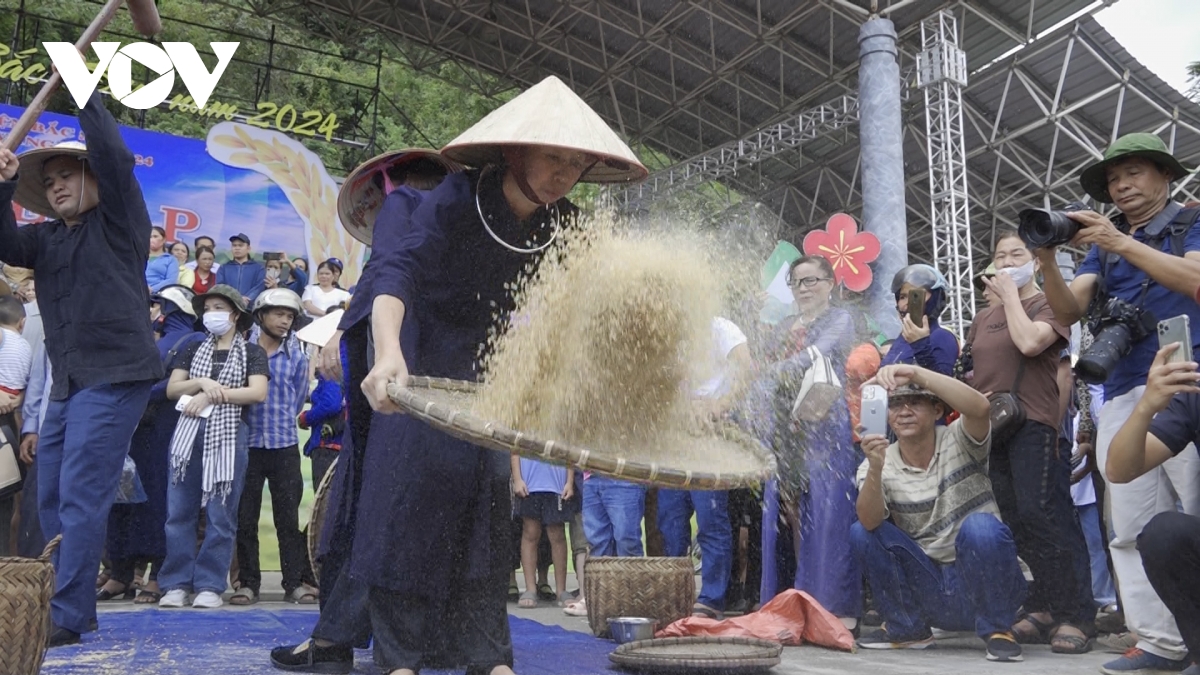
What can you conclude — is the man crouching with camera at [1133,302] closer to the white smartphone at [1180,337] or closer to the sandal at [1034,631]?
the white smartphone at [1180,337]

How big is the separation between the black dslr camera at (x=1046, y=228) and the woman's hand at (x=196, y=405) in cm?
409

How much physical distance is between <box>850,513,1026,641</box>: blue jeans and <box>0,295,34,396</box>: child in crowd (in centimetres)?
441

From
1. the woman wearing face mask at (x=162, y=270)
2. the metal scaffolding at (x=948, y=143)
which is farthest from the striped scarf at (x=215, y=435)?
the metal scaffolding at (x=948, y=143)

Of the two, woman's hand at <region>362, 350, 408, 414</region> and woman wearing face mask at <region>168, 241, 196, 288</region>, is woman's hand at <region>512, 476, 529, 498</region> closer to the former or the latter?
woman's hand at <region>362, 350, 408, 414</region>

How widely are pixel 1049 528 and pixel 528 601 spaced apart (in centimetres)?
288

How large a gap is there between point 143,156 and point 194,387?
24.1ft

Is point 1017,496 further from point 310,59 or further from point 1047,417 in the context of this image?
point 310,59

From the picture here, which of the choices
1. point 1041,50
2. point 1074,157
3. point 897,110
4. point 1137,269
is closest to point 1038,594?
point 1137,269

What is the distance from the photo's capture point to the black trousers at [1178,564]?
9.77 ft

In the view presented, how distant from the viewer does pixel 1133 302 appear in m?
3.57

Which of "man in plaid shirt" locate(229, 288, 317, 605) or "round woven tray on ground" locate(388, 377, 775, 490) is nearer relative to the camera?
"round woven tray on ground" locate(388, 377, 775, 490)

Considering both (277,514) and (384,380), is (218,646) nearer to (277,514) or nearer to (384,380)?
(384,380)

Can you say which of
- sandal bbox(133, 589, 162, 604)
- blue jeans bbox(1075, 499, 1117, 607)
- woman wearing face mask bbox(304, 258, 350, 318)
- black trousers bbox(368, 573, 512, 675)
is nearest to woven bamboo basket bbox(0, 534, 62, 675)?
black trousers bbox(368, 573, 512, 675)

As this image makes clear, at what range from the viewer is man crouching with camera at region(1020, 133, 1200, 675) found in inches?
129
